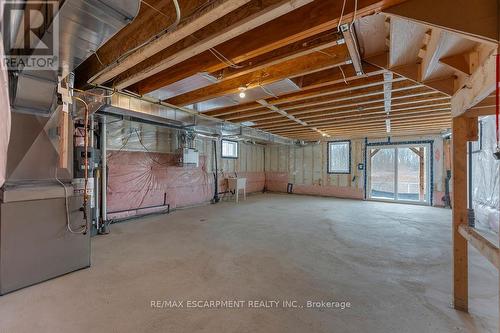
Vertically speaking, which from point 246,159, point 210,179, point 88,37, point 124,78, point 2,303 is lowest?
point 2,303

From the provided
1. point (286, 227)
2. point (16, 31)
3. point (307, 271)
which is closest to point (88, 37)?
point (16, 31)

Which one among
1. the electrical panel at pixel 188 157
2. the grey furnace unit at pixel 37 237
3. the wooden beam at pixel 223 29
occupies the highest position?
the wooden beam at pixel 223 29

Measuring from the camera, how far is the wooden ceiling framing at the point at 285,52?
4.97ft

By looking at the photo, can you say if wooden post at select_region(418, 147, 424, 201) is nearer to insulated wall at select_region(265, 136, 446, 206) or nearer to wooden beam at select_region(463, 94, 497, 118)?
insulated wall at select_region(265, 136, 446, 206)

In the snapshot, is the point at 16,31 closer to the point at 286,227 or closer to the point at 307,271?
the point at 307,271

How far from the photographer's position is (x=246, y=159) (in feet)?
27.4

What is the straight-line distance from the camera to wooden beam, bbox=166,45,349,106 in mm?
2258

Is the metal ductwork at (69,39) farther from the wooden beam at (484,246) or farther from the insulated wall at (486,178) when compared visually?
the insulated wall at (486,178)

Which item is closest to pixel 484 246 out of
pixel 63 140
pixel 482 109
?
pixel 482 109

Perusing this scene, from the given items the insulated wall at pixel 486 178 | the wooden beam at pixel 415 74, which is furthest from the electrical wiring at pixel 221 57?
the insulated wall at pixel 486 178

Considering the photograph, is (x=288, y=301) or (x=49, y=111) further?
(x=49, y=111)

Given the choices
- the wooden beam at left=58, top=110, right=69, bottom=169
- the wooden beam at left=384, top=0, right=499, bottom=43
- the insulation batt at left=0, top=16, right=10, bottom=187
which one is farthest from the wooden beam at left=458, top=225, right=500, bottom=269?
the wooden beam at left=58, top=110, right=69, bottom=169

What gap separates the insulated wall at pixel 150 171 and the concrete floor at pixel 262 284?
0.96 m

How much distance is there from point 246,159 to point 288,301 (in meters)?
6.68
